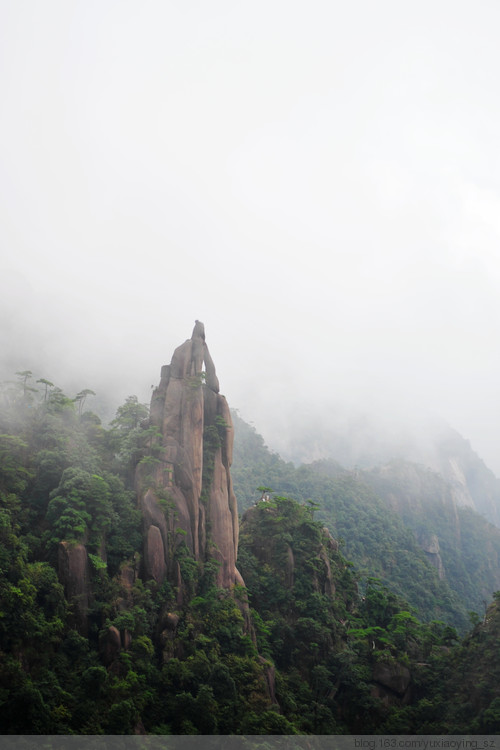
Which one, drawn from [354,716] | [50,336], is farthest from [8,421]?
[50,336]

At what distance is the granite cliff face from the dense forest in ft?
2.32

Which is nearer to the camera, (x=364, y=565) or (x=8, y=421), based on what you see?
(x=8, y=421)

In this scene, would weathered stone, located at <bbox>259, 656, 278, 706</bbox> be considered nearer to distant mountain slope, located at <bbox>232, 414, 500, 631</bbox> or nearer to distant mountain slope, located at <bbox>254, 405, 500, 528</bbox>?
distant mountain slope, located at <bbox>232, 414, 500, 631</bbox>

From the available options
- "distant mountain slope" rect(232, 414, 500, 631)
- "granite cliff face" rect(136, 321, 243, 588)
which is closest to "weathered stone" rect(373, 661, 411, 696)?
"granite cliff face" rect(136, 321, 243, 588)

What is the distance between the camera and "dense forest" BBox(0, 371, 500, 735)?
19.8 metres

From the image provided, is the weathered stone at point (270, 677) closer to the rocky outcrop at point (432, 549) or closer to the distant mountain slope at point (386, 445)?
the rocky outcrop at point (432, 549)

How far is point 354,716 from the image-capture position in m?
27.7

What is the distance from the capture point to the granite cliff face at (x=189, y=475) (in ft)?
91.2

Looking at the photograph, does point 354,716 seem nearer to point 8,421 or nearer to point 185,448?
point 185,448

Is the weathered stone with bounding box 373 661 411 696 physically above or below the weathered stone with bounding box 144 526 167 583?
below

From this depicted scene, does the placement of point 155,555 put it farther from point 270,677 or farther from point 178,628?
point 270,677

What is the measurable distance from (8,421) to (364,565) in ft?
158

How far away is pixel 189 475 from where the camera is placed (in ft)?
102

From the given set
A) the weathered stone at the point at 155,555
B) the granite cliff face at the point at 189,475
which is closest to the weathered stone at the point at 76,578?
the weathered stone at the point at 155,555
